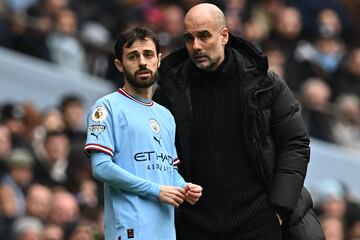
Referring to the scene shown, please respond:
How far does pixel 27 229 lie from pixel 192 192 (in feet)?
15.0

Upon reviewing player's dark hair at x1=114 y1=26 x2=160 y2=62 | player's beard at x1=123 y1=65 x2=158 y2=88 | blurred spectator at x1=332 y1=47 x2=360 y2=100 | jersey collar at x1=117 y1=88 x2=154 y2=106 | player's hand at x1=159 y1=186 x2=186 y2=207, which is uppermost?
blurred spectator at x1=332 y1=47 x2=360 y2=100

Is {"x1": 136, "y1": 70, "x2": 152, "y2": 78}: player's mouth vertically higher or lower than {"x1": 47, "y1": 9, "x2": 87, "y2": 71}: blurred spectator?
lower

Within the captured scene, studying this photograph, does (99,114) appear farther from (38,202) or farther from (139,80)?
(38,202)

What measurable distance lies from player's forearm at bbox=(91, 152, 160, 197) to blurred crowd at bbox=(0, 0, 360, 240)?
8.17ft

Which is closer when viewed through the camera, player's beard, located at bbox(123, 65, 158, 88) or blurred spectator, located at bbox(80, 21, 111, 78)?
player's beard, located at bbox(123, 65, 158, 88)

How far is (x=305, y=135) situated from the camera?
25.4 ft

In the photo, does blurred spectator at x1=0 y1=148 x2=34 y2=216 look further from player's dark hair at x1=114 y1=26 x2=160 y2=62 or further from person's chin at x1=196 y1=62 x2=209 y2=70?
player's dark hair at x1=114 y1=26 x2=160 y2=62

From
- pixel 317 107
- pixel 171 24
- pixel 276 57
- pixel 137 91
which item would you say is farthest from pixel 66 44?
pixel 137 91

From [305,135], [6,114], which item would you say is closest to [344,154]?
[6,114]

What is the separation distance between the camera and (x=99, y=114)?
22.7 feet

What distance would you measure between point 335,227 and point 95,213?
8.01 feet

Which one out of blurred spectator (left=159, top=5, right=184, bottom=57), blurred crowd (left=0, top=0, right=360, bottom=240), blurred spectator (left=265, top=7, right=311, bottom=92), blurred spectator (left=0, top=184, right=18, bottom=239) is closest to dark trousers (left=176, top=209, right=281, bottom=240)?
blurred crowd (left=0, top=0, right=360, bottom=240)

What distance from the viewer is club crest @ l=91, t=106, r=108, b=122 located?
691 cm

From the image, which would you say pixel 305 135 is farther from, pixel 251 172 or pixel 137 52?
pixel 137 52
